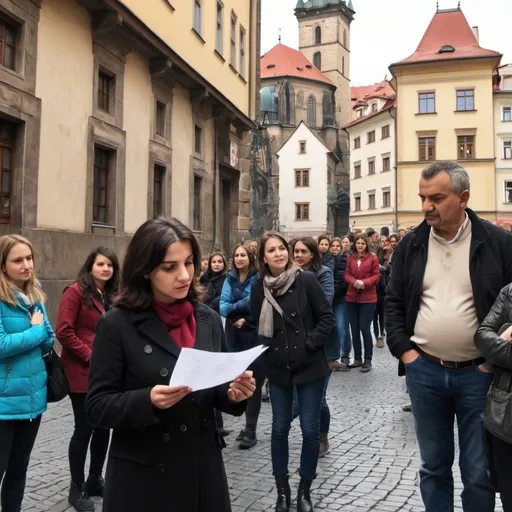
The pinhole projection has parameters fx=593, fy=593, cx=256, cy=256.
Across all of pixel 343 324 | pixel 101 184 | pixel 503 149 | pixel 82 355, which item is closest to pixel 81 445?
pixel 82 355

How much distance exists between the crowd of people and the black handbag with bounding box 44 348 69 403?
5 cm

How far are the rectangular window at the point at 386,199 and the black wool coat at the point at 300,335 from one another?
45.9m

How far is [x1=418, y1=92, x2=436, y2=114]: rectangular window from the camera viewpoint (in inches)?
1780

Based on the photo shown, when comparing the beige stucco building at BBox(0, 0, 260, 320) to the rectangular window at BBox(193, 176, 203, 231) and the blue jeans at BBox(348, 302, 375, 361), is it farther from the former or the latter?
the blue jeans at BBox(348, 302, 375, 361)

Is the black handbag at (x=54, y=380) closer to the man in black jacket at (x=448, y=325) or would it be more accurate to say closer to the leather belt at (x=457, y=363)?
the man in black jacket at (x=448, y=325)

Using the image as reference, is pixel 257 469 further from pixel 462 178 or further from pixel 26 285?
pixel 462 178

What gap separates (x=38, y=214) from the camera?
10414 millimetres

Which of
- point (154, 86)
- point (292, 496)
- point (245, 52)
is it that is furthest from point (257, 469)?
point (245, 52)

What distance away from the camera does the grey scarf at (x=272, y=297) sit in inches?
176

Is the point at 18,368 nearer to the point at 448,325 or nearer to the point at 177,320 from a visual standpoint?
the point at 177,320

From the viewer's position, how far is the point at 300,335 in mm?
4406

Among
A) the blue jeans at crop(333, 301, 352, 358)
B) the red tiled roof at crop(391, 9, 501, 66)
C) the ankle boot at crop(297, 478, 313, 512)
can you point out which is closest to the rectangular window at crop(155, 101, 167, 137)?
the blue jeans at crop(333, 301, 352, 358)

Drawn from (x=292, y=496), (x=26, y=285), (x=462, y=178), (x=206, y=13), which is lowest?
(x=292, y=496)

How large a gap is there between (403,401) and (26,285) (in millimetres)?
5179
